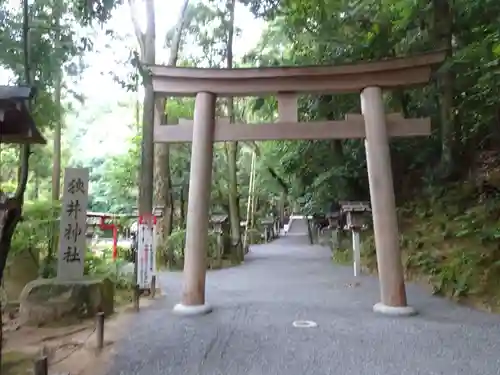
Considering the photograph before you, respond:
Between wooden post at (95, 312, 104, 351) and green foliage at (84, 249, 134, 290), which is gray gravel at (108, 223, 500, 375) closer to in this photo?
wooden post at (95, 312, 104, 351)

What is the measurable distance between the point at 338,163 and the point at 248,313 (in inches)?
389

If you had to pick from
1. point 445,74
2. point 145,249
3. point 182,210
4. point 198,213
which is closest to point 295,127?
point 198,213

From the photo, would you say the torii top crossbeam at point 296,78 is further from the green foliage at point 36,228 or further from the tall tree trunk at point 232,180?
the tall tree trunk at point 232,180

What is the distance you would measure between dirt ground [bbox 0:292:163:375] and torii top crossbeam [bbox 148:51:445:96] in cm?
413

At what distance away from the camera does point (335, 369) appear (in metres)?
4.69

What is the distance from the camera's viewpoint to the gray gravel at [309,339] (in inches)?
188

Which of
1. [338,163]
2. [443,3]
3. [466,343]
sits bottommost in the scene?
[466,343]

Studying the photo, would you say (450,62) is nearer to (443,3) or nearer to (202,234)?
(443,3)

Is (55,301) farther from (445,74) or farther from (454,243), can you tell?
(445,74)

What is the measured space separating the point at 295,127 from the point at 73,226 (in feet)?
13.3

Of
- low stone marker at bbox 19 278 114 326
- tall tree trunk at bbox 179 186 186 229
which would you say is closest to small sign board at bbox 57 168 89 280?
low stone marker at bbox 19 278 114 326

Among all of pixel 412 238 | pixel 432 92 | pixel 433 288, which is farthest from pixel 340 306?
pixel 432 92

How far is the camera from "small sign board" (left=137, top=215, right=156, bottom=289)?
8.75 metres

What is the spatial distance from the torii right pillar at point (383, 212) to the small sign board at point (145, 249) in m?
4.21
